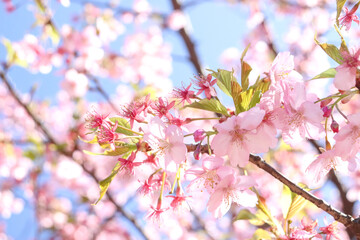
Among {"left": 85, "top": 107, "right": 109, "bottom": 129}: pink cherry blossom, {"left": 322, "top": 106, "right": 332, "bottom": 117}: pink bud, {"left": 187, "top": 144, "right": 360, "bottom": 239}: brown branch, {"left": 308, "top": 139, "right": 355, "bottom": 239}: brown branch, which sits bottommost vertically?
{"left": 308, "top": 139, "right": 355, "bottom": 239}: brown branch

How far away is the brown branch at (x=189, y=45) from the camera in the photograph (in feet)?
12.0

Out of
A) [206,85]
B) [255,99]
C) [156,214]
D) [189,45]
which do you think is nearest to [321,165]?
[255,99]

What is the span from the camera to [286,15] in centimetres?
663

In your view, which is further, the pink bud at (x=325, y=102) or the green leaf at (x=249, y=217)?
the green leaf at (x=249, y=217)

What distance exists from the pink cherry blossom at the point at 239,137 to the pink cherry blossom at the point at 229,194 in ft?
0.17

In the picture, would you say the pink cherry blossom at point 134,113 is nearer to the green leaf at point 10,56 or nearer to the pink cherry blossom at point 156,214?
the pink cherry blossom at point 156,214

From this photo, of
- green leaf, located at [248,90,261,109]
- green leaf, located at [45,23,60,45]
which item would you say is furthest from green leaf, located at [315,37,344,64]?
green leaf, located at [45,23,60,45]

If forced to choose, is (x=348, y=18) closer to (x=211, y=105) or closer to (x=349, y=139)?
Result: (x=349, y=139)

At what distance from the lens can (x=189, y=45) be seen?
378cm

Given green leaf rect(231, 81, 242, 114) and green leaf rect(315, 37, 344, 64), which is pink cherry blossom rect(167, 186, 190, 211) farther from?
green leaf rect(315, 37, 344, 64)

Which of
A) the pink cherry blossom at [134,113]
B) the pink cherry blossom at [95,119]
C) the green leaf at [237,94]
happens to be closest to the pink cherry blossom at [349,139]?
the green leaf at [237,94]

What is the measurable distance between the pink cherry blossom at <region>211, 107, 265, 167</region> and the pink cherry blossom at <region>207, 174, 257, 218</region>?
0.17 ft

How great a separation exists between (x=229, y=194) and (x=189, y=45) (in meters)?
2.85

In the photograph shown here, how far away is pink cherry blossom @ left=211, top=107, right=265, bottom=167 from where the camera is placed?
3.19 feet
